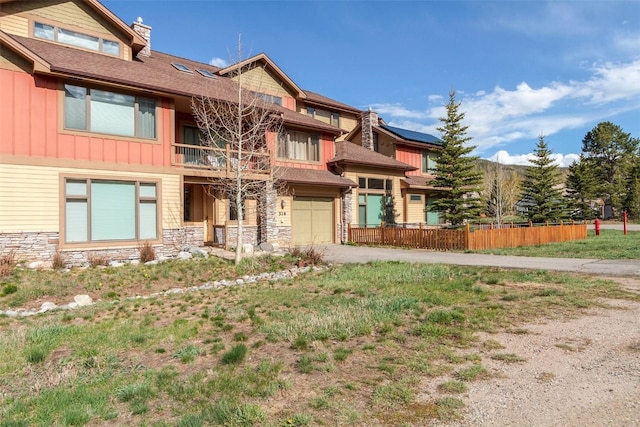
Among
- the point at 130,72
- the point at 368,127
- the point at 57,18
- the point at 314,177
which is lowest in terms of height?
the point at 314,177

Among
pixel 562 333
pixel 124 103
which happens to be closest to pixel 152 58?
pixel 124 103

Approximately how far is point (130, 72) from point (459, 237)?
48.5ft

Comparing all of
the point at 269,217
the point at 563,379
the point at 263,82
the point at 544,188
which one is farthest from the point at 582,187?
the point at 563,379

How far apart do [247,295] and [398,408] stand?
5803 millimetres

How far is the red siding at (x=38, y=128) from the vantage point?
11938 mm

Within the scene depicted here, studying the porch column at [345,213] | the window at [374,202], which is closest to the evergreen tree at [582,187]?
the window at [374,202]

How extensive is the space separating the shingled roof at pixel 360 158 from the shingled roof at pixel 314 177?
104cm

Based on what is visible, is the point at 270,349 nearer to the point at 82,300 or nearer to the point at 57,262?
the point at 82,300

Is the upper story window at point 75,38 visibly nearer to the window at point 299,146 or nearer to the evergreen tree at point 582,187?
the window at point 299,146

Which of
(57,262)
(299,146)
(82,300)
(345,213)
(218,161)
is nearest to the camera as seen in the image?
(82,300)

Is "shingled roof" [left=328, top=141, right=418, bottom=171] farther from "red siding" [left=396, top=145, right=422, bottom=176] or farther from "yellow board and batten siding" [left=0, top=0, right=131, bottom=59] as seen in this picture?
"yellow board and batten siding" [left=0, top=0, right=131, bottom=59]

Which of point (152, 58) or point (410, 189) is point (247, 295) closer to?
point (152, 58)

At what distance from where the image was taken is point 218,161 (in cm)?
1673

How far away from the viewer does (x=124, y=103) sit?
13.9 m
